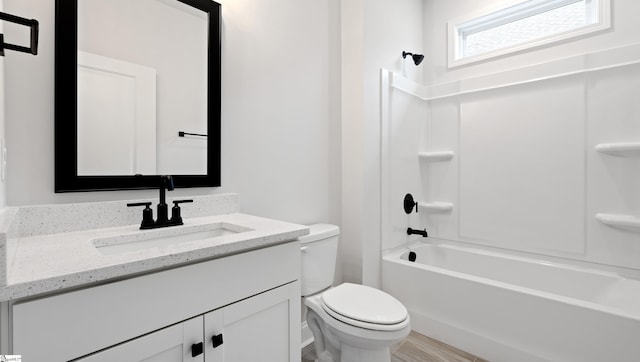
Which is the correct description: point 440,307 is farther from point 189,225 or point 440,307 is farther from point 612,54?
point 612,54

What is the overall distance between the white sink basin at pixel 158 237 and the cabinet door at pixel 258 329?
31 cm

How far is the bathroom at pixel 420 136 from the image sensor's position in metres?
1.75

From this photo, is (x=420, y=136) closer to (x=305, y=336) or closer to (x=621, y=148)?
(x=621, y=148)

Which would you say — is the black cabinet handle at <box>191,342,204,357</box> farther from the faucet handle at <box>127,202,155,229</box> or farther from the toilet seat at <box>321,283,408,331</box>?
the toilet seat at <box>321,283,408,331</box>

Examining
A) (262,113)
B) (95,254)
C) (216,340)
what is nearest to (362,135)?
(262,113)

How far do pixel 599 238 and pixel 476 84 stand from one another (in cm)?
144

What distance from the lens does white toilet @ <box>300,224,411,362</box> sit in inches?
50.9

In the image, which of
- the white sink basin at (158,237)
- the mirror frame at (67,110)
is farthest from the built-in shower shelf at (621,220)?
the mirror frame at (67,110)

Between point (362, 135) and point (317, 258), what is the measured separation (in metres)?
0.95

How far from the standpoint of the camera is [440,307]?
2.00 m

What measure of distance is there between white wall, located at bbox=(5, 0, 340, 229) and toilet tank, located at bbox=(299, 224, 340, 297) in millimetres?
293

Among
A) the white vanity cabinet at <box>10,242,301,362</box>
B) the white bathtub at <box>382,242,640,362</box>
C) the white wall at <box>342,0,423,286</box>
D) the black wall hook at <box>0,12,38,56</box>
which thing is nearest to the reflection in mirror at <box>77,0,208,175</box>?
the black wall hook at <box>0,12,38,56</box>

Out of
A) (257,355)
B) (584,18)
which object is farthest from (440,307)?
(584,18)

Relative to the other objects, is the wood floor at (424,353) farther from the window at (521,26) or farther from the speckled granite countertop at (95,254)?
the window at (521,26)
